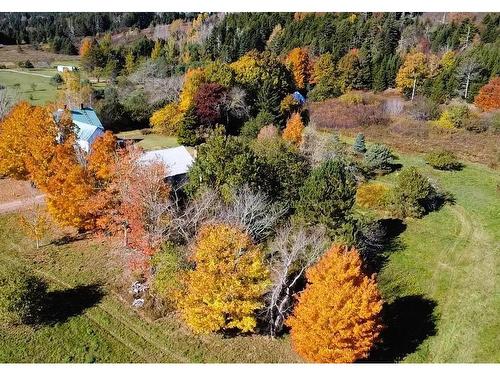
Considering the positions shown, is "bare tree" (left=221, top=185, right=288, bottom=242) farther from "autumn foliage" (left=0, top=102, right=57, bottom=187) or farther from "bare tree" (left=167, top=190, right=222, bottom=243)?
"autumn foliage" (left=0, top=102, right=57, bottom=187)

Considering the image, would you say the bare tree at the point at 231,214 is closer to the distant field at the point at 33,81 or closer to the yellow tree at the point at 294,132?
the yellow tree at the point at 294,132

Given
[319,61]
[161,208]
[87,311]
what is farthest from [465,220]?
[319,61]

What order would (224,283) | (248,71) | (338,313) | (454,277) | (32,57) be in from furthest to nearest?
(32,57) < (248,71) < (454,277) < (224,283) < (338,313)

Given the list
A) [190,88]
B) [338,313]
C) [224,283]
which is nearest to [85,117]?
[190,88]

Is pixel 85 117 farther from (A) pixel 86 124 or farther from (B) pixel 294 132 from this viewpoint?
(B) pixel 294 132

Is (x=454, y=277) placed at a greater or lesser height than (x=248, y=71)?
lesser

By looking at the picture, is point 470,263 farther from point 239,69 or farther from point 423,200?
point 239,69

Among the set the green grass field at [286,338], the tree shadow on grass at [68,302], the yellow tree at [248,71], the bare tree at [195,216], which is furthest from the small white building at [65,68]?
the tree shadow on grass at [68,302]
